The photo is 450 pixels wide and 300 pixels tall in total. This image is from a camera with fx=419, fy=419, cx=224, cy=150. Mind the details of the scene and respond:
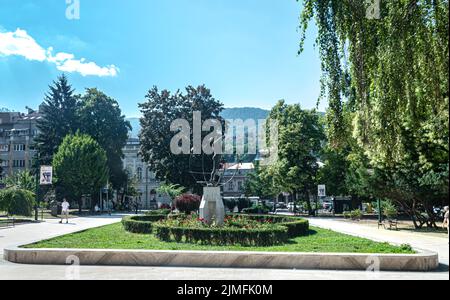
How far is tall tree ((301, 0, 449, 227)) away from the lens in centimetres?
899

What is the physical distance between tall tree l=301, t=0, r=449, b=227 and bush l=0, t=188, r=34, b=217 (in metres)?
28.2

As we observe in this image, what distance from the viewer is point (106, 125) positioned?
61.9m

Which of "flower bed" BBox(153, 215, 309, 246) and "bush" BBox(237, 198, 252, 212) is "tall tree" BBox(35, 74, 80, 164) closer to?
"bush" BBox(237, 198, 252, 212)

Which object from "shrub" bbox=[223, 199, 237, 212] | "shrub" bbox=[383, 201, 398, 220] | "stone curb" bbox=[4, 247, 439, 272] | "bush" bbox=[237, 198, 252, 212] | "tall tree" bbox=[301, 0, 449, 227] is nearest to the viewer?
"tall tree" bbox=[301, 0, 449, 227]

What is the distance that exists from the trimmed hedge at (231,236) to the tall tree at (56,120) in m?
47.0

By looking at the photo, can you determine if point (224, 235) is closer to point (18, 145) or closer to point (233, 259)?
point (233, 259)

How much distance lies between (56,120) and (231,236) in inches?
2037

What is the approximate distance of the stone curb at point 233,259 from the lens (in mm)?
11000

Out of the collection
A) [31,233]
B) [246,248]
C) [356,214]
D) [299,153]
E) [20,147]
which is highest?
[20,147]

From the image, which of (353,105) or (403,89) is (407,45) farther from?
(353,105)

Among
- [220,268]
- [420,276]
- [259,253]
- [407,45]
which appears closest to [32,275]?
Result: [220,268]
